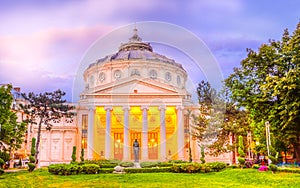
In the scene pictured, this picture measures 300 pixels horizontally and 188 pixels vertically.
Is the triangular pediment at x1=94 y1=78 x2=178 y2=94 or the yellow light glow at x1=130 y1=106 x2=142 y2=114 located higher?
the triangular pediment at x1=94 y1=78 x2=178 y2=94

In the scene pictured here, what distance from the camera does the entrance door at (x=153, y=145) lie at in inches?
2195

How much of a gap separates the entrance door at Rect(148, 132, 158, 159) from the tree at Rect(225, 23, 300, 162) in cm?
2513

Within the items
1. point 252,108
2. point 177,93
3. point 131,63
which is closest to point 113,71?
point 131,63

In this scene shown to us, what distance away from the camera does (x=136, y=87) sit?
5488 cm

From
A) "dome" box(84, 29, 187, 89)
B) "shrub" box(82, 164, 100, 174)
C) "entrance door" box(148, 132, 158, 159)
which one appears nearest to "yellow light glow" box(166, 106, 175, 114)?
"entrance door" box(148, 132, 158, 159)

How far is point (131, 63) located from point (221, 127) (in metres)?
27.4

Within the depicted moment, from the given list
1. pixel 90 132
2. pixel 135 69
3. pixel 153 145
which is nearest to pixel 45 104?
pixel 90 132

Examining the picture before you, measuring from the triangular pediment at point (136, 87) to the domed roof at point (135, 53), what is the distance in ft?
42.3

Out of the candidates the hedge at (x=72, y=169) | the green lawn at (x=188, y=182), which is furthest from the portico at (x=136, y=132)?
the green lawn at (x=188, y=182)

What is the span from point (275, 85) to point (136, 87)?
30581 mm

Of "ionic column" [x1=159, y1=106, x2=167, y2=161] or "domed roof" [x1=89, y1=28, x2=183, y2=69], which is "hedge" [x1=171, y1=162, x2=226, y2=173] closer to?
"ionic column" [x1=159, y1=106, x2=167, y2=161]

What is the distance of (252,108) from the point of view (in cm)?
3117

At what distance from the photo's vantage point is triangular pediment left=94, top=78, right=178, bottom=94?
5344 cm

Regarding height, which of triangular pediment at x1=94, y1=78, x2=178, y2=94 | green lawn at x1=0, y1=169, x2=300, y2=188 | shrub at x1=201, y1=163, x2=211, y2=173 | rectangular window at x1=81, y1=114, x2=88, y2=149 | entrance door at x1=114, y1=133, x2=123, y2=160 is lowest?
green lawn at x1=0, y1=169, x2=300, y2=188
